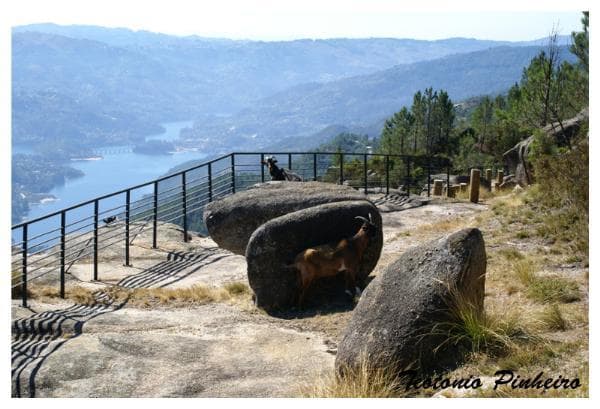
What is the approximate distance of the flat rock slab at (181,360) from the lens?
8.45 metres

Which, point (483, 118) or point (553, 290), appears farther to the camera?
point (483, 118)

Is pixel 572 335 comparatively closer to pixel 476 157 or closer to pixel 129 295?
pixel 129 295

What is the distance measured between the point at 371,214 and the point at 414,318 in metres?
4.85

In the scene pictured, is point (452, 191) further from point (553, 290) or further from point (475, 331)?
point (475, 331)

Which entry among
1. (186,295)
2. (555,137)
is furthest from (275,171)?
(555,137)

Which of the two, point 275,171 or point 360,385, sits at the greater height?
point 275,171

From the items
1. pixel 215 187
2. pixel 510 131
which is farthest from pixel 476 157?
pixel 215 187

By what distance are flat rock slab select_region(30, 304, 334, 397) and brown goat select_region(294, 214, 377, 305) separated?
39.0 inches

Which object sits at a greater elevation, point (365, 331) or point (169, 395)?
point (365, 331)

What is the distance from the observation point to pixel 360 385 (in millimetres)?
7297

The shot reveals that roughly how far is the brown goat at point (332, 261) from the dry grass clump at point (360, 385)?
391 cm

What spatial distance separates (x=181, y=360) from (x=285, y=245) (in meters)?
3.15

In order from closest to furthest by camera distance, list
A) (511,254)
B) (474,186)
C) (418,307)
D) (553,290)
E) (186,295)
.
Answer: (418,307) < (553,290) < (511,254) < (186,295) < (474,186)

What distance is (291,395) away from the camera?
301 inches
